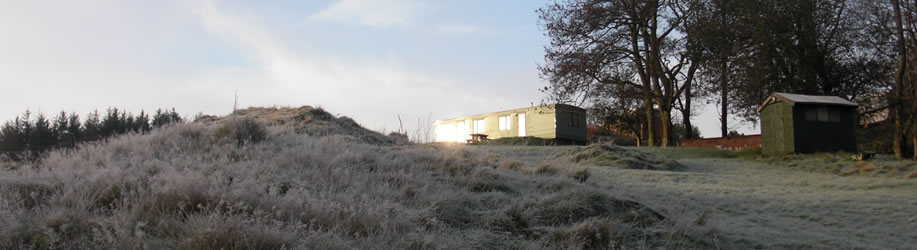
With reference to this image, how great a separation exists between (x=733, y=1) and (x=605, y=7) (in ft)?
15.1

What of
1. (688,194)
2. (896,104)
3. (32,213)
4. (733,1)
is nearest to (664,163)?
(688,194)

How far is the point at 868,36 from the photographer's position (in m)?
19.5

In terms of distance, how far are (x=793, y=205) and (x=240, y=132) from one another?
6.91m

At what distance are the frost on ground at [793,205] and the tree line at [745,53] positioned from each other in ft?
24.2

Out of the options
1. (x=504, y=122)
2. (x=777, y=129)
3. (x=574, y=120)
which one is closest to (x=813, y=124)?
(x=777, y=129)

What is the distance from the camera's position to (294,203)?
4.16 metres

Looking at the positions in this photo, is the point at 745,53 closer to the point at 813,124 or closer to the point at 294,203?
the point at 813,124

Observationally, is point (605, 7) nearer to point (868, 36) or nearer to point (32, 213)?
point (868, 36)

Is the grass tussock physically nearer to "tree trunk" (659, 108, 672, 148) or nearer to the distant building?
"tree trunk" (659, 108, 672, 148)

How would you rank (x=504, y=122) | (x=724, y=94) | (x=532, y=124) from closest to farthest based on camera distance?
(x=724, y=94) → (x=532, y=124) → (x=504, y=122)

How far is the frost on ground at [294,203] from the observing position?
3.46m

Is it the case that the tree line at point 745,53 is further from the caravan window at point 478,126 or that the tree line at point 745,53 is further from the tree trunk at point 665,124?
the caravan window at point 478,126

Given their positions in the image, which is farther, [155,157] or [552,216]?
[155,157]

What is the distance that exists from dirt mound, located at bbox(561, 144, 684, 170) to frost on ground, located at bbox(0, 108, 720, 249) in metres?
6.17
